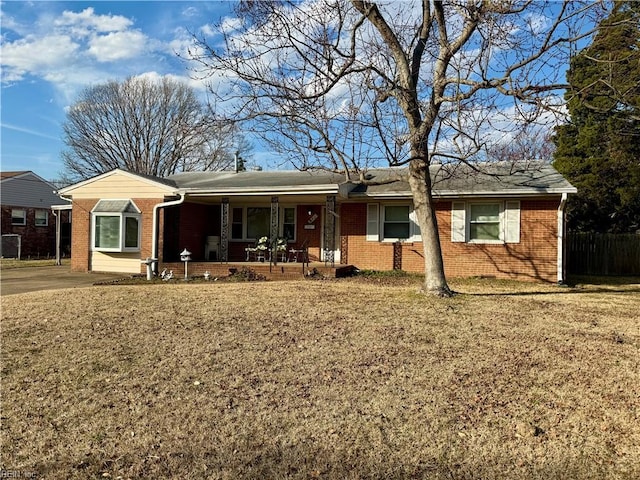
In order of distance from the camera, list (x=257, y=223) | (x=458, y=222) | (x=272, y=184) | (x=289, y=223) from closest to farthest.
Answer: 1. (x=458, y=222)
2. (x=272, y=184)
3. (x=289, y=223)
4. (x=257, y=223)

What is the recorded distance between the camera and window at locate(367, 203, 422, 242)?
48.4 ft

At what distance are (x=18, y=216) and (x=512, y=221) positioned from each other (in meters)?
26.5

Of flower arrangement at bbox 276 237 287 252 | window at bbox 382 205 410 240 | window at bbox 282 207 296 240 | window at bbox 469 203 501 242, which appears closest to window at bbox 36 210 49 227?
window at bbox 282 207 296 240

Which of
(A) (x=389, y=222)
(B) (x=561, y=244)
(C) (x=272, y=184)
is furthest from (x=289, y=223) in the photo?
(B) (x=561, y=244)

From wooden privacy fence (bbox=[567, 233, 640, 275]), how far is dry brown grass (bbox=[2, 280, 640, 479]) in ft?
37.6

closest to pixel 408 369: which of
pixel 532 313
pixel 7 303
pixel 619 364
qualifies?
pixel 619 364

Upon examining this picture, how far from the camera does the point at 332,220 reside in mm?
14250

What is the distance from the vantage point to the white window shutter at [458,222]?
14.0 metres

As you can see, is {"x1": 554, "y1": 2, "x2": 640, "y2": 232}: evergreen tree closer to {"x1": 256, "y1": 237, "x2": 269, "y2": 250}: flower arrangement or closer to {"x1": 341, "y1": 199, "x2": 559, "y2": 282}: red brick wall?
{"x1": 341, "y1": 199, "x2": 559, "y2": 282}: red brick wall

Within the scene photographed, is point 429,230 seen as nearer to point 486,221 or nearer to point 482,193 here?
point 482,193

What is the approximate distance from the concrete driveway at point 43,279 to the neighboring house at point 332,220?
89 cm

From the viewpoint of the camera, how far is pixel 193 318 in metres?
7.35

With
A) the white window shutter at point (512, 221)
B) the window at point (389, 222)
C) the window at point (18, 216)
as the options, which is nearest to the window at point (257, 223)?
the window at point (389, 222)

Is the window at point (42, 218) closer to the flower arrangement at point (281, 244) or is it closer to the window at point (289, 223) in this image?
the window at point (289, 223)
